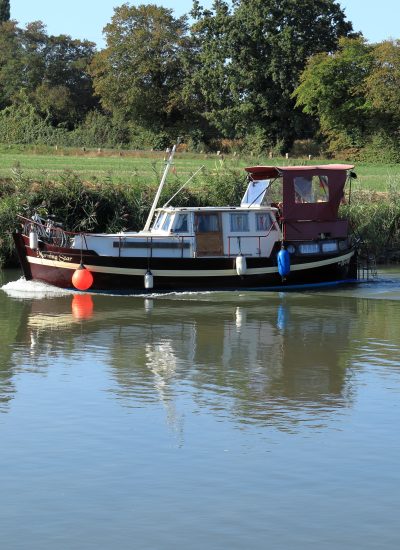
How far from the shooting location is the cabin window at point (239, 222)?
95.8ft

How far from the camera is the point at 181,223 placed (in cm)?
2883

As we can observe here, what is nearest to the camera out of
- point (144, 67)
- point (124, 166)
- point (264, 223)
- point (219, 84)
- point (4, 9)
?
point (264, 223)

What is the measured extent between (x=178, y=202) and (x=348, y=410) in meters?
22.1

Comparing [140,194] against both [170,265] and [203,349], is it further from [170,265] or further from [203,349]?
[203,349]

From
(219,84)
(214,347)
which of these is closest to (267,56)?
(219,84)

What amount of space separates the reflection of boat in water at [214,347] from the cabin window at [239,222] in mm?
1800

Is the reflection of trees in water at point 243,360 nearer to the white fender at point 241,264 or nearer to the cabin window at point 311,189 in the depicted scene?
the white fender at point 241,264

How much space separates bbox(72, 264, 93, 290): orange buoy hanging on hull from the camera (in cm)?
2781

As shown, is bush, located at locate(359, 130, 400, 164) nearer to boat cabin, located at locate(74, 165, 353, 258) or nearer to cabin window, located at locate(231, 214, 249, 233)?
boat cabin, located at locate(74, 165, 353, 258)

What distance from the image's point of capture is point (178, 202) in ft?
123

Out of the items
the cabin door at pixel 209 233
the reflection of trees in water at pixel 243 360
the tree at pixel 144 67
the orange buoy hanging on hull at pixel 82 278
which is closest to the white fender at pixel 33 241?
the orange buoy hanging on hull at pixel 82 278

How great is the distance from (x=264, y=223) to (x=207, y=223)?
1.67 metres

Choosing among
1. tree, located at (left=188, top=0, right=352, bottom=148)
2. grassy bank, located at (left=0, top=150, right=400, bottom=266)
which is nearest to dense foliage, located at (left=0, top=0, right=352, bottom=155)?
tree, located at (left=188, top=0, right=352, bottom=148)

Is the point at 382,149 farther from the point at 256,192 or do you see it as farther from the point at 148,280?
the point at 148,280
